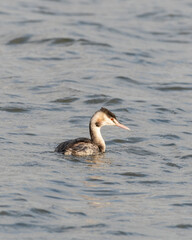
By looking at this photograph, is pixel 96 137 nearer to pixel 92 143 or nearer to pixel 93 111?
pixel 92 143

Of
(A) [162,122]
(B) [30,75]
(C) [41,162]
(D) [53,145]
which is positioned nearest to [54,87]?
(B) [30,75]

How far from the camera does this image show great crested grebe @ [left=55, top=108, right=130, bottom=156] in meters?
12.1

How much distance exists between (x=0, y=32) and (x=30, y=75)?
5.15 metres

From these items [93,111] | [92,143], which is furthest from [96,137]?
[93,111]

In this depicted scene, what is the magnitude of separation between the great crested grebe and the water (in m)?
0.17

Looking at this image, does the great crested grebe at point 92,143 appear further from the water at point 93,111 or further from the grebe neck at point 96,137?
the water at point 93,111

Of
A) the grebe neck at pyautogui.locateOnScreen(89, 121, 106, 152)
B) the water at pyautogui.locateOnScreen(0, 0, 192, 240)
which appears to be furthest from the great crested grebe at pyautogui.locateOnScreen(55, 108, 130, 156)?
the water at pyautogui.locateOnScreen(0, 0, 192, 240)

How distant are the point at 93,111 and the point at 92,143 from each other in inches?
146

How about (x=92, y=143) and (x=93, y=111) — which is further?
(x=93, y=111)

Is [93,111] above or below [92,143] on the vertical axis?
below

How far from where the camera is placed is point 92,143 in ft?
41.1

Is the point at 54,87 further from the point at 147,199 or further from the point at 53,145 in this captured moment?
the point at 147,199

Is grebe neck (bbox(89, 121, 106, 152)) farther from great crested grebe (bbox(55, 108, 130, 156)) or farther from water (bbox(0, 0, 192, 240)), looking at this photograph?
water (bbox(0, 0, 192, 240))

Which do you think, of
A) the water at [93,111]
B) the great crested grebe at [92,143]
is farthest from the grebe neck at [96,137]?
the water at [93,111]
